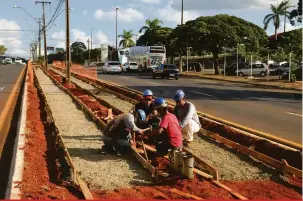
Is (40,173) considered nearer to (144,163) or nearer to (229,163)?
(144,163)

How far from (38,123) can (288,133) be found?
23.7ft

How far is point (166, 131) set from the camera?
8.07 m

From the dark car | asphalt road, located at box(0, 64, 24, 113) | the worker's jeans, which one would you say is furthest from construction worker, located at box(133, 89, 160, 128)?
the dark car

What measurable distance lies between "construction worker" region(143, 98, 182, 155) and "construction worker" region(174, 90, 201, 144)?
39.9 inches

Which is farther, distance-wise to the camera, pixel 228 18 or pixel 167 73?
pixel 228 18

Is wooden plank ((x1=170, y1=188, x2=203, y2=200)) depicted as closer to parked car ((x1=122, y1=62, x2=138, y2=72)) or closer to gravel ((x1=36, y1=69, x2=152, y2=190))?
gravel ((x1=36, y1=69, x2=152, y2=190))

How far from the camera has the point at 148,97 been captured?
30.2 feet

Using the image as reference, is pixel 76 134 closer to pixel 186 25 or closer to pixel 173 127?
pixel 173 127

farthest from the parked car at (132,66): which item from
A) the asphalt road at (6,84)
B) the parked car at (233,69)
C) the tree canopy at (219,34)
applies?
the asphalt road at (6,84)

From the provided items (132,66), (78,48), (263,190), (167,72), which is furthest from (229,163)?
(78,48)

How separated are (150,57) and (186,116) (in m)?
48.2

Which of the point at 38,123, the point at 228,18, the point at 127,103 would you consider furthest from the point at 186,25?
the point at 38,123

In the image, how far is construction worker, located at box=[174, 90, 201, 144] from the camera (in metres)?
9.23

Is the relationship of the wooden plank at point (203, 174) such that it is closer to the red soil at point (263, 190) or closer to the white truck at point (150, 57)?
the red soil at point (263, 190)
